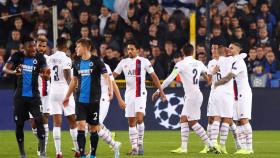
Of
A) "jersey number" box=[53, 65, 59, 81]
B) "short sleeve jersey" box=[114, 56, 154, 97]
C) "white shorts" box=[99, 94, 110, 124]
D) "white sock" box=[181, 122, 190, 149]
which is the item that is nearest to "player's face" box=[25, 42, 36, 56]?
"jersey number" box=[53, 65, 59, 81]

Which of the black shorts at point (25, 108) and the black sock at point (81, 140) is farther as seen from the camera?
the black shorts at point (25, 108)

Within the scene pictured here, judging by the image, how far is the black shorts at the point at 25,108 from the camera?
58.0 ft

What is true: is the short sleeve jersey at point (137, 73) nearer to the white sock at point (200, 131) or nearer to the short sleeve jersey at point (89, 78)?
A: the white sock at point (200, 131)

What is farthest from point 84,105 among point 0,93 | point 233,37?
point 233,37

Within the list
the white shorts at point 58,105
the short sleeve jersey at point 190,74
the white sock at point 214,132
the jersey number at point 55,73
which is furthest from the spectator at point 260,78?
the jersey number at point 55,73

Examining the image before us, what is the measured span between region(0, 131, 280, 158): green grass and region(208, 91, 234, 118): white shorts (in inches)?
38.2

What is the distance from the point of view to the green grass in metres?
19.8

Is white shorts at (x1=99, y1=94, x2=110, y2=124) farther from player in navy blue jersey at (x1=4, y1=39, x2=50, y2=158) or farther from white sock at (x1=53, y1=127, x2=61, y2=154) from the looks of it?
player in navy blue jersey at (x1=4, y1=39, x2=50, y2=158)

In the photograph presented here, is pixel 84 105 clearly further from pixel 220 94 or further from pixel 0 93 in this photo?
pixel 0 93

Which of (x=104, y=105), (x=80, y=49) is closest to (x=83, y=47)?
(x=80, y=49)

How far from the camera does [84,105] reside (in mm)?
17391

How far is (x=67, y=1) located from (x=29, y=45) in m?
12.6

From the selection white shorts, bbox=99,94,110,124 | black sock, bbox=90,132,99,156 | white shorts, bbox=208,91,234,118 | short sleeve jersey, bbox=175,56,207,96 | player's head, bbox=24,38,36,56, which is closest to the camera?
black sock, bbox=90,132,99,156

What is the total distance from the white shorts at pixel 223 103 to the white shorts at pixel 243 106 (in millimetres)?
213
